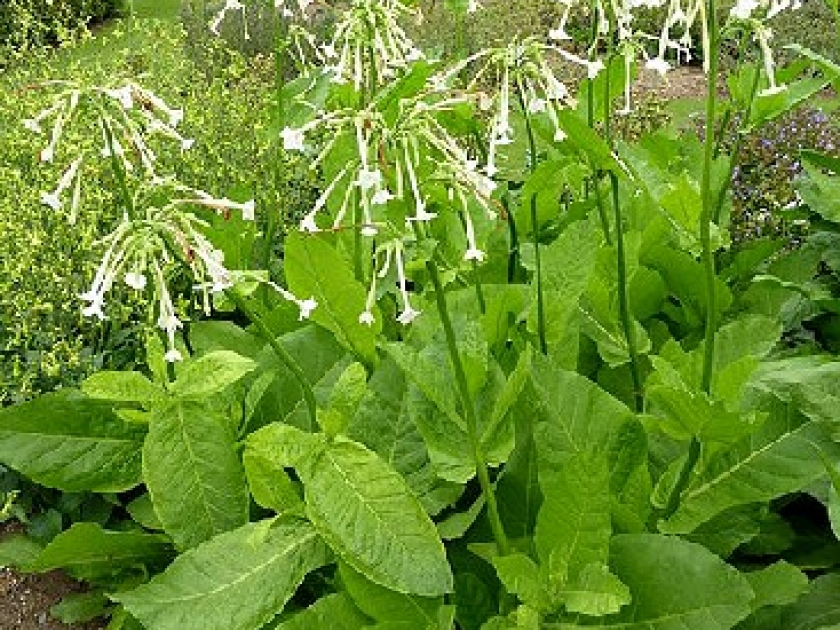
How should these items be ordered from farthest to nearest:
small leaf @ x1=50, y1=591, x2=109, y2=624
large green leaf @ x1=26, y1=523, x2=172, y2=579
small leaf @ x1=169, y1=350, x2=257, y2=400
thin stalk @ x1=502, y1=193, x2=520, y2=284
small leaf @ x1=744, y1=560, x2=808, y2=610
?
1. thin stalk @ x1=502, y1=193, x2=520, y2=284
2. small leaf @ x1=50, y1=591, x2=109, y2=624
3. large green leaf @ x1=26, y1=523, x2=172, y2=579
4. small leaf @ x1=169, y1=350, x2=257, y2=400
5. small leaf @ x1=744, y1=560, x2=808, y2=610

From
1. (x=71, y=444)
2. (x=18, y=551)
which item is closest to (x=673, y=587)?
(x=71, y=444)

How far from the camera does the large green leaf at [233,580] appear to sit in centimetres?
249

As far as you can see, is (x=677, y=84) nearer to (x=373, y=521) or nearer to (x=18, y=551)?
(x=18, y=551)

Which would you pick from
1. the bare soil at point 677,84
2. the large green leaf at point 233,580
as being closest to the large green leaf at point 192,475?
the large green leaf at point 233,580

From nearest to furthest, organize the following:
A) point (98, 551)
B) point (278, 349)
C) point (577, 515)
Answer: point (577, 515), point (278, 349), point (98, 551)

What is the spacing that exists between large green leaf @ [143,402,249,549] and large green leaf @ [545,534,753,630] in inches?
33.1

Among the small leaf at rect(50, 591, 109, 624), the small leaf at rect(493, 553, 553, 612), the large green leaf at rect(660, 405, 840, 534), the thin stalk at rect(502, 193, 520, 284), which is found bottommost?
the small leaf at rect(50, 591, 109, 624)

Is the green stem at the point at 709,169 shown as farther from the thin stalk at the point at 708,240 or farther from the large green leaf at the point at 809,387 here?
the large green leaf at the point at 809,387

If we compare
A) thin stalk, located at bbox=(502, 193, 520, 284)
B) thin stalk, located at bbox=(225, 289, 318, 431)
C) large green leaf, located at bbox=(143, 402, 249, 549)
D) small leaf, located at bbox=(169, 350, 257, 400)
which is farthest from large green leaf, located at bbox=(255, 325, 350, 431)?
thin stalk, located at bbox=(502, 193, 520, 284)

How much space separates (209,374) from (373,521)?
55cm

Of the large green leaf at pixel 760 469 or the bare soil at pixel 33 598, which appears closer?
the large green leaf at pixel 760 469

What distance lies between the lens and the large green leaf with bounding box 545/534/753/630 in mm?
2283

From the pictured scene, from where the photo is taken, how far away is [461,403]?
271 cm

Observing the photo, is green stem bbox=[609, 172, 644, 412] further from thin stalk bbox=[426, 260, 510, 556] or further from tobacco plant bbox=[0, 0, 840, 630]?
thin stalk bbox=[426, 260, 510, 556]
